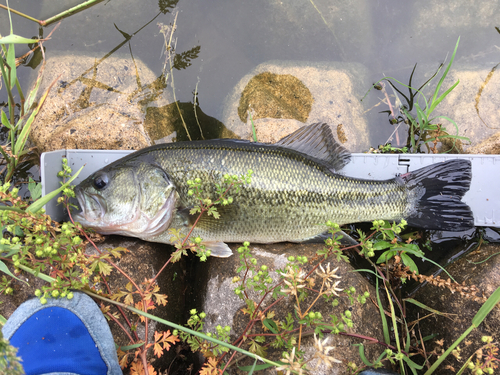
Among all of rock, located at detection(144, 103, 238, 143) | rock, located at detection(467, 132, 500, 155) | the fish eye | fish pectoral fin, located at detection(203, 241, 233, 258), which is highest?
rock, located at detection(144, 103, 238, 143)

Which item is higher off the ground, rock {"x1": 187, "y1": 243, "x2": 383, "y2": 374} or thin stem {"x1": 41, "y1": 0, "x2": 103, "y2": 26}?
thin stem {"x1": 41, "y1": 0, "x2": 103, "y2": 26}

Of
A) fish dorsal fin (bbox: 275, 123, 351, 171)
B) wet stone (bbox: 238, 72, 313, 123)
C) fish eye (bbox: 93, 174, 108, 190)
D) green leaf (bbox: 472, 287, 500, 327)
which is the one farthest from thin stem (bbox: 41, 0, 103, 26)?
green leaf (bbox: 472, 287, 500, 327)

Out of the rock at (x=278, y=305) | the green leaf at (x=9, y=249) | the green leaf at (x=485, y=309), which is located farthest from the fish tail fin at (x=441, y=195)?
the green leaf at (x=9, y=249)

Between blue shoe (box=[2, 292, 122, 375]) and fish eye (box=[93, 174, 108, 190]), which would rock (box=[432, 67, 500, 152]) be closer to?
fish eye (box=[93, 174, 108, 190])

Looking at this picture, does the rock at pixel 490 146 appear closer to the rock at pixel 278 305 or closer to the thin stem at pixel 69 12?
the rock at pixel 278 305

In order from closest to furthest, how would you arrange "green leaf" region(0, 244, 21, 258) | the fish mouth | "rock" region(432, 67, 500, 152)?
"green leaf" region(0, 244, 21, 258)
the fish mouth
"rock" region(432, 67, 500, 152)

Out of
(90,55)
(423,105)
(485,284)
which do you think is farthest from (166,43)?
(485,284)

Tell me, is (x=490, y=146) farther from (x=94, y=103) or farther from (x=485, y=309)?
(x=94, y=103)
